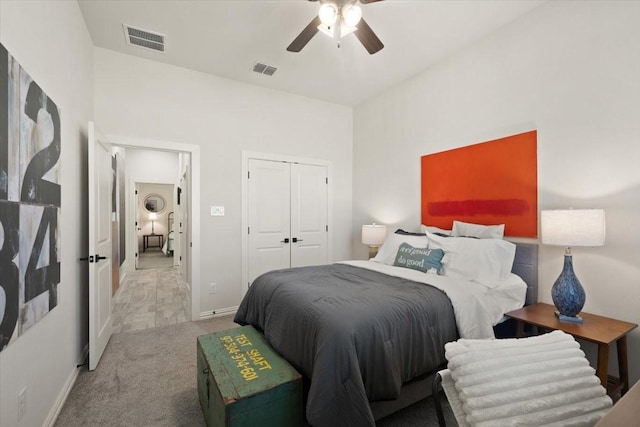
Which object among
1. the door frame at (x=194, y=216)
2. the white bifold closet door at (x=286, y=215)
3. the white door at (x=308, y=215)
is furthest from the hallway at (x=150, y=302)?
the white door at (x=308, y=215)

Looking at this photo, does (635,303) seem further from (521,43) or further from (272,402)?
(272,402)

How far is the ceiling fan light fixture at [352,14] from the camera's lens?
84.0 inches

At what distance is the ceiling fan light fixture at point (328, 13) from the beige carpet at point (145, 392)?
2753 millimetres

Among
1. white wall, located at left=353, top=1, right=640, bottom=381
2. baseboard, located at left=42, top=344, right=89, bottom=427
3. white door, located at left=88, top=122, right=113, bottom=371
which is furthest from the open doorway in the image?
white wall, located at left=353, top=1, right=640, bottom=381

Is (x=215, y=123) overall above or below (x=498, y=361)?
above

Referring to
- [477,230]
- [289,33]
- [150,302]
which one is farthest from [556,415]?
[150,302]

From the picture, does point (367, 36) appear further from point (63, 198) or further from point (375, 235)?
point (63, 198)

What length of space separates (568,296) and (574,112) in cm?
145

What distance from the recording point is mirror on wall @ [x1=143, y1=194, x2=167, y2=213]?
33.8ft

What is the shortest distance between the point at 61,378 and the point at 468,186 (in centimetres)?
381

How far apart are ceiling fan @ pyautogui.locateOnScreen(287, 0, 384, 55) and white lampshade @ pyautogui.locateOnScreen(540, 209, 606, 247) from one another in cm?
191

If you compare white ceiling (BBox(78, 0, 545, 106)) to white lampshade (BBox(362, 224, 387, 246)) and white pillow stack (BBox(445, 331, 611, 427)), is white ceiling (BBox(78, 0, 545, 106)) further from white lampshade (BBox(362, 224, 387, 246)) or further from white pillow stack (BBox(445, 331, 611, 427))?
white pillow stack (BBox(445, 331, 611, 427))

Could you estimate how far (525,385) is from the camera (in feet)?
3.22

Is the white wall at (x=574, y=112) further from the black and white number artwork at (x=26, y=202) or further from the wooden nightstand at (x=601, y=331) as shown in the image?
the black and white number artwork at (x=26, y=202)
